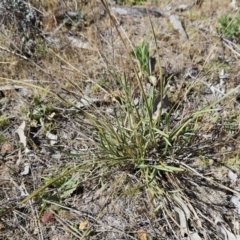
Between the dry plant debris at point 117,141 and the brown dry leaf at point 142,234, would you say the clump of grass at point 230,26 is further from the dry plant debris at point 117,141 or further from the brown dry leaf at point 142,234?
the brown dry leaf at point 142,234

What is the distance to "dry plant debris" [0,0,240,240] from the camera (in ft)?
6.91

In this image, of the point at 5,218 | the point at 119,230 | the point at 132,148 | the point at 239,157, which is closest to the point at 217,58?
the point at 239,157


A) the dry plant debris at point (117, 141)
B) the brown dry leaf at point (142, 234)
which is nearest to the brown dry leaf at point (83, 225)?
the dry plant debris at point (117, 141)

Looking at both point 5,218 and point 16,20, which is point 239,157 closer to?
point 5,218

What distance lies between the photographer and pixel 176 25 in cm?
313

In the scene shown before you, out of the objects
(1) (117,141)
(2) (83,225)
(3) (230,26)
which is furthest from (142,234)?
(3) (230,26)

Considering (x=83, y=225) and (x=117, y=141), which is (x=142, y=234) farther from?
(x=117, y=141)

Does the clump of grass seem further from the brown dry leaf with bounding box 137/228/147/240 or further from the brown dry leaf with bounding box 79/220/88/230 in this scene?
the brown dry leaf with bounding box 79/220/88/230

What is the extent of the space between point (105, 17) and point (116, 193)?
Answer: 1674 mm

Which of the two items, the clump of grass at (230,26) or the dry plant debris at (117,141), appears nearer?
the dry plant debris at (117,141)

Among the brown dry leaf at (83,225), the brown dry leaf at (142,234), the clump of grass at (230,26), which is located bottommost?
the brown dry leaf at (83,225)

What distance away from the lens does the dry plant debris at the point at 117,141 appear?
2105 mm

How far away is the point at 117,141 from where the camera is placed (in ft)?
7.13

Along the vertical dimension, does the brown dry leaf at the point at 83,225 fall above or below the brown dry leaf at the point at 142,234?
below
